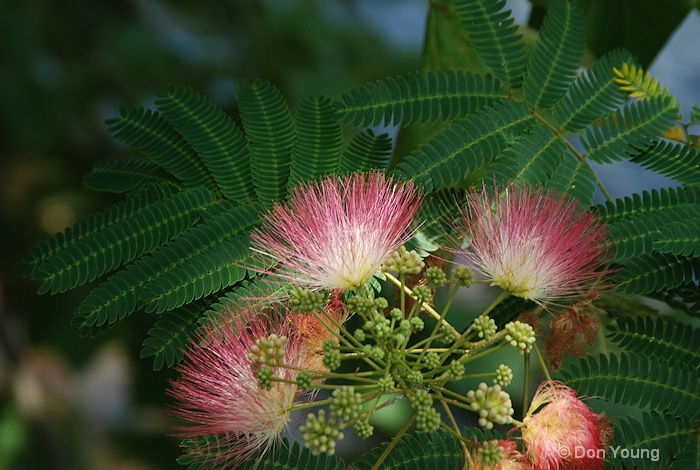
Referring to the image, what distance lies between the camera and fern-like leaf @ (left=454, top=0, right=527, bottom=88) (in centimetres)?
130

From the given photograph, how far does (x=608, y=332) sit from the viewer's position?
114 cm

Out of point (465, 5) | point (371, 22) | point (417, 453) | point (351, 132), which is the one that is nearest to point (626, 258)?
point (417, 453)

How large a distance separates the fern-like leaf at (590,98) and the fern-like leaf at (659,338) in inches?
13.5

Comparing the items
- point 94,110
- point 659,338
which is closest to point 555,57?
point 659,338

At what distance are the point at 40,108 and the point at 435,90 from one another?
4.84 feet

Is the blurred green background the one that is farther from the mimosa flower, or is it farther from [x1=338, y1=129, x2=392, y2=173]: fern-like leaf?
the mimosa flower

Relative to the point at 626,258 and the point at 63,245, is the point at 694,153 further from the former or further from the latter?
the point at 63,245

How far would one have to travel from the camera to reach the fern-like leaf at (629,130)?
1231 millimetres

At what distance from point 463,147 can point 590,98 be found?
28 centimetres

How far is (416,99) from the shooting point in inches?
48.5

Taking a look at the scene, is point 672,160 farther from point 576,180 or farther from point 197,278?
point 197,278

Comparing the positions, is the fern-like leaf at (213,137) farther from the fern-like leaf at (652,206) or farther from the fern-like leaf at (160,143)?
the fern-like leaf at (652,206)

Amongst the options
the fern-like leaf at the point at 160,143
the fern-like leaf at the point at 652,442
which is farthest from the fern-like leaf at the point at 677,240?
the fern-like leaf at the point at 160,143

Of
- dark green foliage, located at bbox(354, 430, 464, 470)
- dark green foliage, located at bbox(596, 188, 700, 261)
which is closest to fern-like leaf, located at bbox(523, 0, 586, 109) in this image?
dark green foliage, located at bbox(596, 188, 700, 261)
